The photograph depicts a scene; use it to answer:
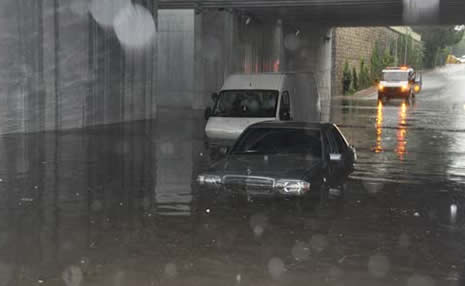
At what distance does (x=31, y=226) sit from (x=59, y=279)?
7.37 feet

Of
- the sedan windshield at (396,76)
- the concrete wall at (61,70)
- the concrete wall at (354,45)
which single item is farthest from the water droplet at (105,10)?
the concrete wall at (354,45)

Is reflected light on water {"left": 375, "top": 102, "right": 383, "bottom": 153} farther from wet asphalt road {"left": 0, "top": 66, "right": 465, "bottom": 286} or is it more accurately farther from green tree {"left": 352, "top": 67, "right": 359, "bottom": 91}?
green tree {"left": 352, "top": 67, "right": 359, "bottom": 91}

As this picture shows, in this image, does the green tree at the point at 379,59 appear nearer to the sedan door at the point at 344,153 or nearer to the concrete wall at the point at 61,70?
the concrete wall at the point at 61,70

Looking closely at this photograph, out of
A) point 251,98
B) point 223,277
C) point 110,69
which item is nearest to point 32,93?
point 110,69

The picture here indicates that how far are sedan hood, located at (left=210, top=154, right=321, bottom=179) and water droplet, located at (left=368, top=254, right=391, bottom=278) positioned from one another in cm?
230

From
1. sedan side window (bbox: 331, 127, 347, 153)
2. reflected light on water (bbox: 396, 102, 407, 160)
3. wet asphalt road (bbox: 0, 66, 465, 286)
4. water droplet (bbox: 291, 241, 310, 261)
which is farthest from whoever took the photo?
reflected light on water (bbox: 396, 102, 407, 160)

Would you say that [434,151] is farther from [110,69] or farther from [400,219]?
[110,69]

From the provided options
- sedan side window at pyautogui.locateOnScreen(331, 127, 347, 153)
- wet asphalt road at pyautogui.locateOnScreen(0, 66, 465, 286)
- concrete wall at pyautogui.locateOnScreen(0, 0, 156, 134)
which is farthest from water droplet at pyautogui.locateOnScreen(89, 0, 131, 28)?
sedan side window at pyautogui.locateOnScreen(331, 127, 347, 153)

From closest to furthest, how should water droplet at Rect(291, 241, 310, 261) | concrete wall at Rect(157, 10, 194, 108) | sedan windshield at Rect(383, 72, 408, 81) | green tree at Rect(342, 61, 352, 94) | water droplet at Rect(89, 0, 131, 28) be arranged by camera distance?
water droplet at Rect(291, 241, 310, 261) < water droplet at Rect(89, 0, 131, 28) < concrete wall at Rect(157, 10, 194, 108) < sedan windshield at Rect(383, 72, 408, 81) < green tree at Rect(342, 61, 352, 94)

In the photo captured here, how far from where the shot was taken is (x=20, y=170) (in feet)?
40.6

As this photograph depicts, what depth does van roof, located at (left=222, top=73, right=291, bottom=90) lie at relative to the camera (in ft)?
56.1

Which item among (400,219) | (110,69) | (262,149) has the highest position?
(110,69)

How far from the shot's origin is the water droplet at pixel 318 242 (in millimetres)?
7145

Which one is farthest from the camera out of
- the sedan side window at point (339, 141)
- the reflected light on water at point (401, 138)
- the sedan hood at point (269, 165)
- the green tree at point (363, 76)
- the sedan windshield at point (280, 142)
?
the green tree at point (363, 76)
